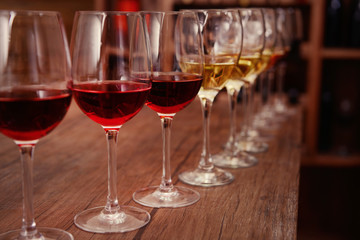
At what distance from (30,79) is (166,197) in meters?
0.34

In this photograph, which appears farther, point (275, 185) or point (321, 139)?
point (321, 139)

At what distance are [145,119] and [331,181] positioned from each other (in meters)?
2.10

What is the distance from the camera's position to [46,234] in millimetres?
644

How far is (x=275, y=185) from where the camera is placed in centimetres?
89

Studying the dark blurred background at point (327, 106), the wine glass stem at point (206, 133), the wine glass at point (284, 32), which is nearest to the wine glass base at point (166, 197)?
the wine glass stem at point (206, 133)

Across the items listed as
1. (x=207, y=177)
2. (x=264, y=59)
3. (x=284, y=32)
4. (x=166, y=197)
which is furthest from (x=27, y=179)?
(x=284, y=32)

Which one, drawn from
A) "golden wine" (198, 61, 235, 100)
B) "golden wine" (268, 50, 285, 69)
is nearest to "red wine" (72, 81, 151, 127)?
"golden wine" (198, 61, 235, 100)

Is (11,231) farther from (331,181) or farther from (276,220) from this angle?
(331,181)

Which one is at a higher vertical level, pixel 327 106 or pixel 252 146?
Answer: pixel 252 146

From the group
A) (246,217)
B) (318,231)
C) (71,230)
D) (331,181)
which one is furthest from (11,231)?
(331,181)

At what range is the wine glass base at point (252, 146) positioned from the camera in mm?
1172

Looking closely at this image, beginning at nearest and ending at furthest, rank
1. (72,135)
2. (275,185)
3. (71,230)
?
(71,230)
(275,185)
(72,135)

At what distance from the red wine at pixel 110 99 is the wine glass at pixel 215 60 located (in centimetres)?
25

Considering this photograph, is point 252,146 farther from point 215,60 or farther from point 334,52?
point 334,52
